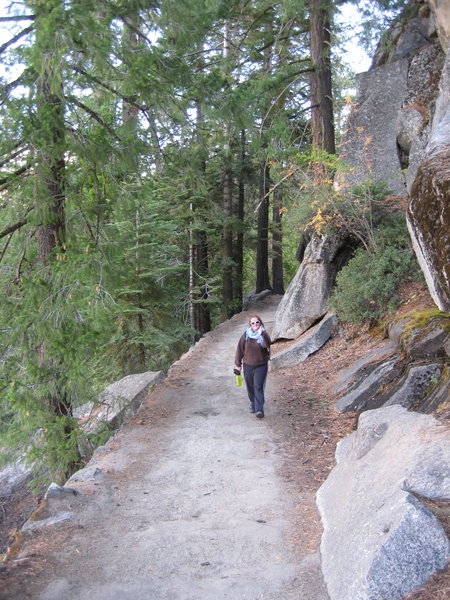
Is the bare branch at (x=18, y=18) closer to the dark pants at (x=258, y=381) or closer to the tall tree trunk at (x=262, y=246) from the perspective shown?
the dark pants at (x=258, y=381)

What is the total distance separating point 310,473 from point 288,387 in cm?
406

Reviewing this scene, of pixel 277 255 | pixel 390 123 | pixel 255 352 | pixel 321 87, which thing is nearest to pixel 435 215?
pixel 255 352

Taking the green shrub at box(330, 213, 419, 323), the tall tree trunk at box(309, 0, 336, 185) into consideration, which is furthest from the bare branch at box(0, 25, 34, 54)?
the tall tree trunk at box(309, 0, 336, 185)

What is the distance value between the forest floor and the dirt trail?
0.03 m

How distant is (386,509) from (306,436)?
3935mm

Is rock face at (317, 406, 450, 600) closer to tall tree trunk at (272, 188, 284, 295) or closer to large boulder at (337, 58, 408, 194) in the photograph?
large boulder at (337, 58, 408, 194)

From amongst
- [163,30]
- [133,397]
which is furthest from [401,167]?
[133,397]

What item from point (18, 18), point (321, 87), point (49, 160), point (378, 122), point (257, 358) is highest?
point (321, 87)

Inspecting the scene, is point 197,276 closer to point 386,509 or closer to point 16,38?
Answer: point 16,38

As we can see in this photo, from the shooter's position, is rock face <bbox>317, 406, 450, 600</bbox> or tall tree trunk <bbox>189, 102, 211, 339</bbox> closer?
rock face <bbox>317, 406, 450, 600</bbox>

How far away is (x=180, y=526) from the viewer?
17.0 feet

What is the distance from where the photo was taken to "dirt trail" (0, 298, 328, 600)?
4.04m

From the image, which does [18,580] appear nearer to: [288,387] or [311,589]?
[311,589]

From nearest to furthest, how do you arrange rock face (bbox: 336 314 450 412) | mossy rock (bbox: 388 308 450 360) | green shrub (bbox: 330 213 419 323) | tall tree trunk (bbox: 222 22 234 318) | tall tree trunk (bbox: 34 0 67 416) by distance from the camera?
tall tree trunk (bbox: 34 0 67 416) → rock face (bbox: 336 314 450 412) → mossy rock (bbox: 388 308 450 360) → green shrub (bbox: 330 213 419 323) → tall tree trunk (bbox: 222 22 234 318)
